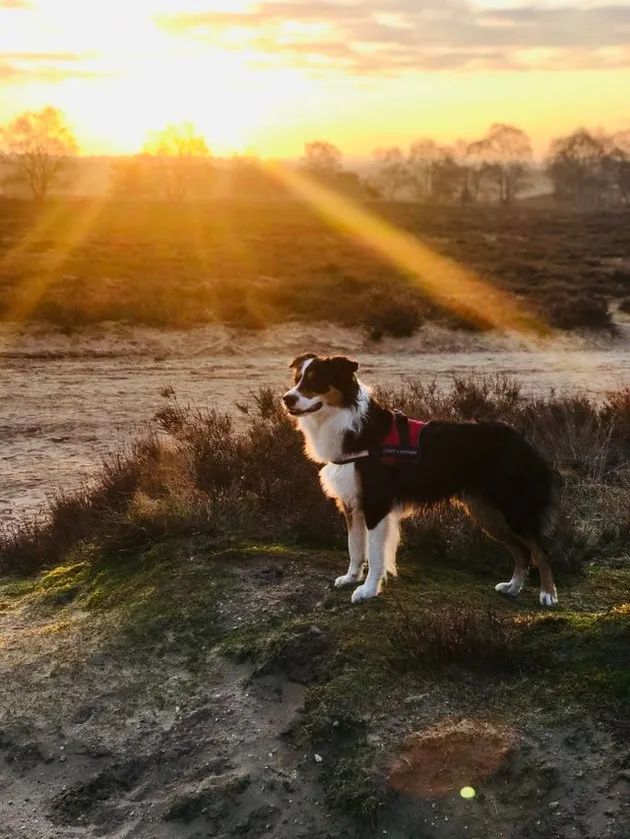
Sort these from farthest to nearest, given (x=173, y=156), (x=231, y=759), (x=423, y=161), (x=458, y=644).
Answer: (x=423, y=161), (x=173, y=156), (x=458, y=644), (x=231, y=759)

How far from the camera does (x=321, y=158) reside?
481 feet

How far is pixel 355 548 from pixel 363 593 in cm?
43

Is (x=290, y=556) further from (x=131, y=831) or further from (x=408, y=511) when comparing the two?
(x=131, y=831)

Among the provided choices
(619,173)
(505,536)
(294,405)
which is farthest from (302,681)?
(619,173)

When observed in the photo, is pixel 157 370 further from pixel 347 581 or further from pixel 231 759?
pixel 231 759

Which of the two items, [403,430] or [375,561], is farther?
[403,430]

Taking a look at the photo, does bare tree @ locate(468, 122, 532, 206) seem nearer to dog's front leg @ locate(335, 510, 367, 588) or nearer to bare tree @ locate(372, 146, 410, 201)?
bare tree @ locate(372, 146, 410, 201)

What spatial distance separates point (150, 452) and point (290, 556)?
344 centimetres

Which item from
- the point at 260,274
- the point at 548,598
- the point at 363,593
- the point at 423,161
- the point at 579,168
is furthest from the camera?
the point at 423,161

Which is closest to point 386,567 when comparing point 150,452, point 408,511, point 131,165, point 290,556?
point 408,511

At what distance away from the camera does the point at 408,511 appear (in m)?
5.45

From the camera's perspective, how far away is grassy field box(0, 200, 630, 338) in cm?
2155

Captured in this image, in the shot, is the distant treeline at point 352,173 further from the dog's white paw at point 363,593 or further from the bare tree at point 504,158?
the dog's white paw at point 363,593

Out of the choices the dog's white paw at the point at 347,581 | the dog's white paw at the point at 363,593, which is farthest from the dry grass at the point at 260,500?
the dog's white paw at the point at 363,593
